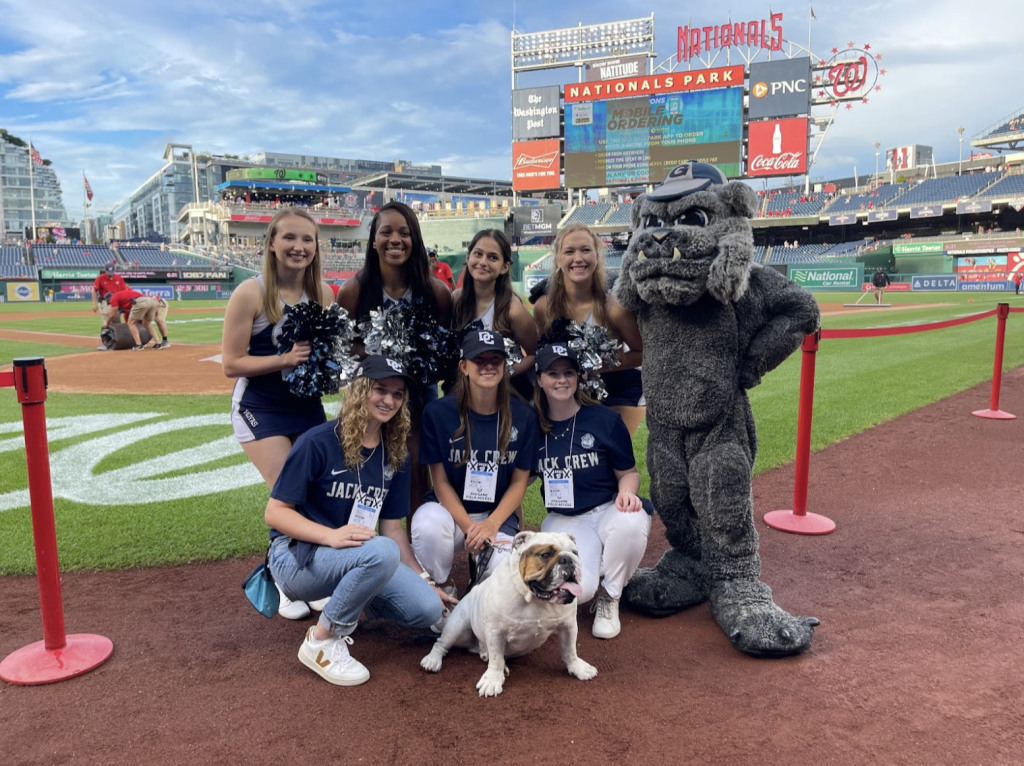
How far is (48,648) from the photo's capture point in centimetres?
297

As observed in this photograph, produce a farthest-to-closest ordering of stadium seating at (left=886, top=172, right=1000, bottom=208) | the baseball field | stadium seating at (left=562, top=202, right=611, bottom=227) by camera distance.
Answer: stadium seating at (left=562, top=202, right=611, bottom=227)
stadium seating at (left=886, top=172, right=1000, bottom=208)
the baseball field

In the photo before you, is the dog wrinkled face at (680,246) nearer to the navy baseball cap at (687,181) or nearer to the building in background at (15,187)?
the navy baseball cap at (687,181)

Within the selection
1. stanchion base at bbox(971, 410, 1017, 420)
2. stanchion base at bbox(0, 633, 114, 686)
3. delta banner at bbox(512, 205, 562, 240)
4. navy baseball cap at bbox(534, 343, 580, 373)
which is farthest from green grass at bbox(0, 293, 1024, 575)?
delta banner at bbox(512, 205, 562, 240)

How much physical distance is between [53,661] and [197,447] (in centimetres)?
405

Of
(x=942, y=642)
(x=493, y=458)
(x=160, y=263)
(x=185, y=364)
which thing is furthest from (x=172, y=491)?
(x=160, y=263)

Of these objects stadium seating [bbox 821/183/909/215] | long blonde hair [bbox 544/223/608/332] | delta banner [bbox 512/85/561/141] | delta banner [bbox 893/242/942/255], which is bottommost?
long blonde hair [bbox 544/223/608/332]

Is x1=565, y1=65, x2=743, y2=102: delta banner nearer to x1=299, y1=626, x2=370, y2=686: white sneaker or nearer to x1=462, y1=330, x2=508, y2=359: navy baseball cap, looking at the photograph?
x1=462, y1=330, x2=508, y2=359: navy baseball cap

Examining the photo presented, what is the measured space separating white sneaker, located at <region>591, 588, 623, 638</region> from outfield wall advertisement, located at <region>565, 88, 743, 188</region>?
43.3 m

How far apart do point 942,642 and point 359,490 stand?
269 cm

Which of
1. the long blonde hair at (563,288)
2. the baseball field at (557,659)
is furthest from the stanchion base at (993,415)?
the long blonde hair at (563,288)

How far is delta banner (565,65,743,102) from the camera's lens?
4294cm

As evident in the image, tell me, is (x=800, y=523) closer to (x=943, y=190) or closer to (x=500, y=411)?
(x=500, y=411)

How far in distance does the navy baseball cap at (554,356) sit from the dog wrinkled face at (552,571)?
1.00 meters

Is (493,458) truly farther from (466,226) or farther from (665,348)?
(466,226)
